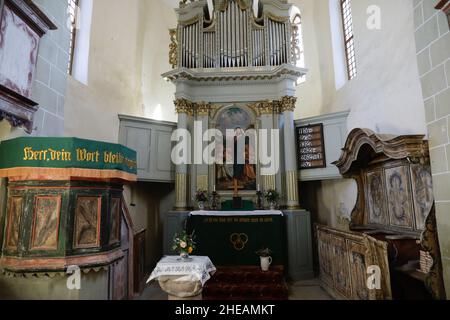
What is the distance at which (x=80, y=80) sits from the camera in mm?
6047

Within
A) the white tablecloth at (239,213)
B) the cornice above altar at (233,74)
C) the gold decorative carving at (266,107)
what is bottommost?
the white tablecloth at (239,213)

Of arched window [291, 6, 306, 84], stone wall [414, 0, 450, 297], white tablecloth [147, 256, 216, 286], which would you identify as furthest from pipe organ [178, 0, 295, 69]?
white tablecloth [147, 256, 216, 286]

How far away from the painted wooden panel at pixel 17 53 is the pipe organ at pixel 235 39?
15.1ft

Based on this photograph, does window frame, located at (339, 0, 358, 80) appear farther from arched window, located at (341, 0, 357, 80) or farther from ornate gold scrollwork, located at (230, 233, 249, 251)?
ornate gold scrollwork, located at (230, 233, 249, 251)

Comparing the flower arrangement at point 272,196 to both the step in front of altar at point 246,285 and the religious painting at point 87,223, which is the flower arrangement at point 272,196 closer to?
the step in front of altar at point 246,285

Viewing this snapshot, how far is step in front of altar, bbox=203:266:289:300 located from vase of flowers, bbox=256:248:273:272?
0.11 m

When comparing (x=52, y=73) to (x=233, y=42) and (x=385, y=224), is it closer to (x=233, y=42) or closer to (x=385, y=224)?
(x=233, y=42)

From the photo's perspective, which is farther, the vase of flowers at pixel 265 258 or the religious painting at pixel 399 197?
the vase of flowers at pixel 265 258

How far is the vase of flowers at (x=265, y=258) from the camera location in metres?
5.80

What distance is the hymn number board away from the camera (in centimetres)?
711

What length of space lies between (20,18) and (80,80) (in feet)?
9.10

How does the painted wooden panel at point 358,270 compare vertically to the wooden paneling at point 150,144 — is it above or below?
below

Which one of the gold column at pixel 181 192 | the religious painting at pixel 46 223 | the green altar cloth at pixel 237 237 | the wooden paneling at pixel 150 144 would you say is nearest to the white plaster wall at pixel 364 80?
the green altar cloth at pixel 237 237
